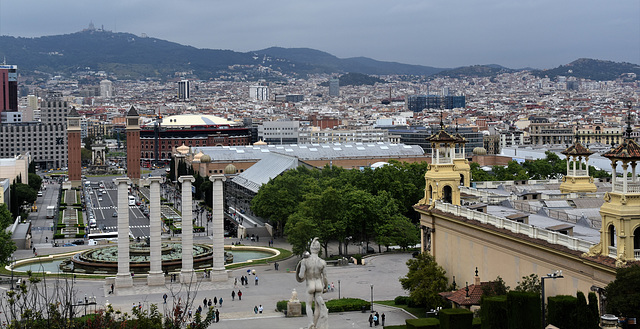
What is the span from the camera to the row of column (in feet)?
178

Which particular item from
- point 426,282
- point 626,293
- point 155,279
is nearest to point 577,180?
point 426,282

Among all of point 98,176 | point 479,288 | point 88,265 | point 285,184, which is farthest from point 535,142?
point 479,288

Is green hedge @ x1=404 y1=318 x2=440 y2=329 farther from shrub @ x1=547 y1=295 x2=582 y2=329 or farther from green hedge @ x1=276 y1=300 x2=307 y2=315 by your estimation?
green hedge @ x1=276 y1=300 x2=307 y2=315

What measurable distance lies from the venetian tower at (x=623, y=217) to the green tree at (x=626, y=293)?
115cm

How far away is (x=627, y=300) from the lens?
A: 29.4 meters

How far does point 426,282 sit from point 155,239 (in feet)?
58.4

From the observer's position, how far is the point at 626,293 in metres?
29.5

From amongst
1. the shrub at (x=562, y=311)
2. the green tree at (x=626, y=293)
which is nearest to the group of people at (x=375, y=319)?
the shrub at (x=562, y=311)

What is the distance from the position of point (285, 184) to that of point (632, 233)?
50569mm

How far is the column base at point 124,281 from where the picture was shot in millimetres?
53719

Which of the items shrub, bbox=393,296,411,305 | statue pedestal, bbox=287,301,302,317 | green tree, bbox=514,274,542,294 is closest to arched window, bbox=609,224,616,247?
green tree, bbox=514,274,542,294

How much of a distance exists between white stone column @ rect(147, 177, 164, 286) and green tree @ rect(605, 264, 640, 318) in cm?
3104

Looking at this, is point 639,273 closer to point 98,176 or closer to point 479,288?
point 479,288

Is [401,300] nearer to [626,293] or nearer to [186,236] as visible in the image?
[186,236]
